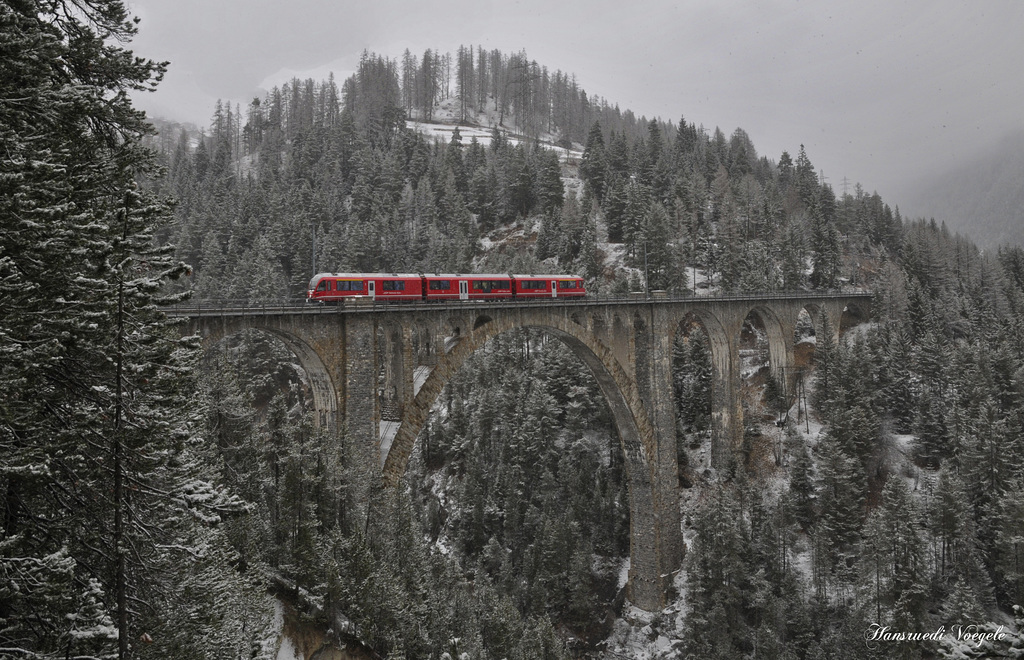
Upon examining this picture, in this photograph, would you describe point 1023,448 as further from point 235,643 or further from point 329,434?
point 235,643

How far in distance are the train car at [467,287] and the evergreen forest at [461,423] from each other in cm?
911

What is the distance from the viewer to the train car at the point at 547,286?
33844mm

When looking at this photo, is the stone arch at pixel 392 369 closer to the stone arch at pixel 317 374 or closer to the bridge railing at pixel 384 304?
the bridge railing at pixel 384 304

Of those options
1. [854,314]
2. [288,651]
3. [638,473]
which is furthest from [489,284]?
[854,314]

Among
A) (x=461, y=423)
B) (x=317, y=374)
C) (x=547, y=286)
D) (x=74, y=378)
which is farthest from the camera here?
(x=461, y=423)

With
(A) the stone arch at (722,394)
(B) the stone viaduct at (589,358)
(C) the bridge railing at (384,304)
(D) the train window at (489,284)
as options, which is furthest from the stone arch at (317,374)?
(A) the stone arch at (722,394)

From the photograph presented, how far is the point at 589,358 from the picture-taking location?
37.2m

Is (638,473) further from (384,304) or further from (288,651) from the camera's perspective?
(288,651)

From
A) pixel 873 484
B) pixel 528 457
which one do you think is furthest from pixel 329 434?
pixel 873 484

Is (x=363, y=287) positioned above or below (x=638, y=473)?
above

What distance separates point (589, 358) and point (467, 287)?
11174 mm

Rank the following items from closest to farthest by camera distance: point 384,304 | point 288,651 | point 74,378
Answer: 1. point 74,378
2. point 288,651
3. point 384,304

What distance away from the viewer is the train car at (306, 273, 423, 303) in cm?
2414

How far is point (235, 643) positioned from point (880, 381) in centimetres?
5648
